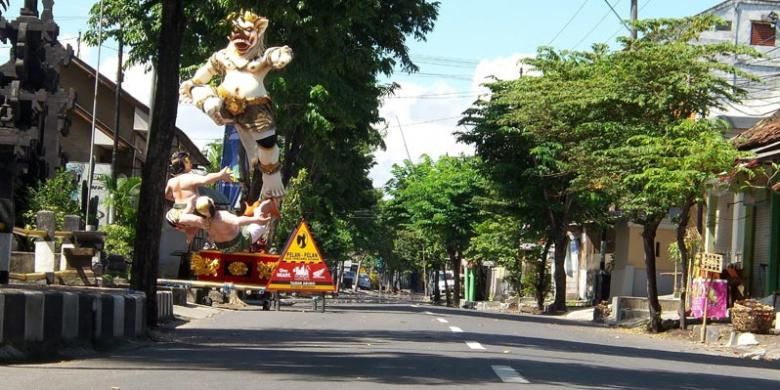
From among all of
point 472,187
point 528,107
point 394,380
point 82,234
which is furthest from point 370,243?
point 394,380

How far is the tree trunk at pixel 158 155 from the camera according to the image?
17906mm

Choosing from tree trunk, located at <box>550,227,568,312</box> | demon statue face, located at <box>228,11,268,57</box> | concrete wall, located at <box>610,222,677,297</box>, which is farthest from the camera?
concrete wall, located at <box>610,222,677,297</box>

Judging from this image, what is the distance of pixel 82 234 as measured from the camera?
22000mm

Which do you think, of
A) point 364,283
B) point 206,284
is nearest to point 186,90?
point 206,284

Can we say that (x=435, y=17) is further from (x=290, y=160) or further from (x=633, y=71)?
(x=290, y=160)

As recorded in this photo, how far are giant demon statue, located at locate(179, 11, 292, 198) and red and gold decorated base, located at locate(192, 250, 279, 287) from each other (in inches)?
306

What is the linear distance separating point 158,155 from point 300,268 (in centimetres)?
984

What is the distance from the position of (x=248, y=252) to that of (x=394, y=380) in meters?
17.6

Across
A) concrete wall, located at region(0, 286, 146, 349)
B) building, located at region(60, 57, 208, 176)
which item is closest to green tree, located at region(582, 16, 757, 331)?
concrete wall, located at region(0, 286, 146, 349)

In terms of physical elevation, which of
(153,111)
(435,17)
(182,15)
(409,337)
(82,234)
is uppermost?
(435,17)

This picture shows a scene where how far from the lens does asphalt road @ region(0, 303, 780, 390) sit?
1080 centimetres

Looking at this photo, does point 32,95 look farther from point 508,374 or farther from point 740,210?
point 508,374

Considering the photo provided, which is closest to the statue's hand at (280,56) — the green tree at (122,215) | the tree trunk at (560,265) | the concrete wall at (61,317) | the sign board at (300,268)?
the concrete wall at (61,317)

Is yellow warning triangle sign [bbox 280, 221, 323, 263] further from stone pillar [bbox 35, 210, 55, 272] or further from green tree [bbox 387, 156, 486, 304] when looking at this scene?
green tree [bbox 387, 156, 486, 304]
